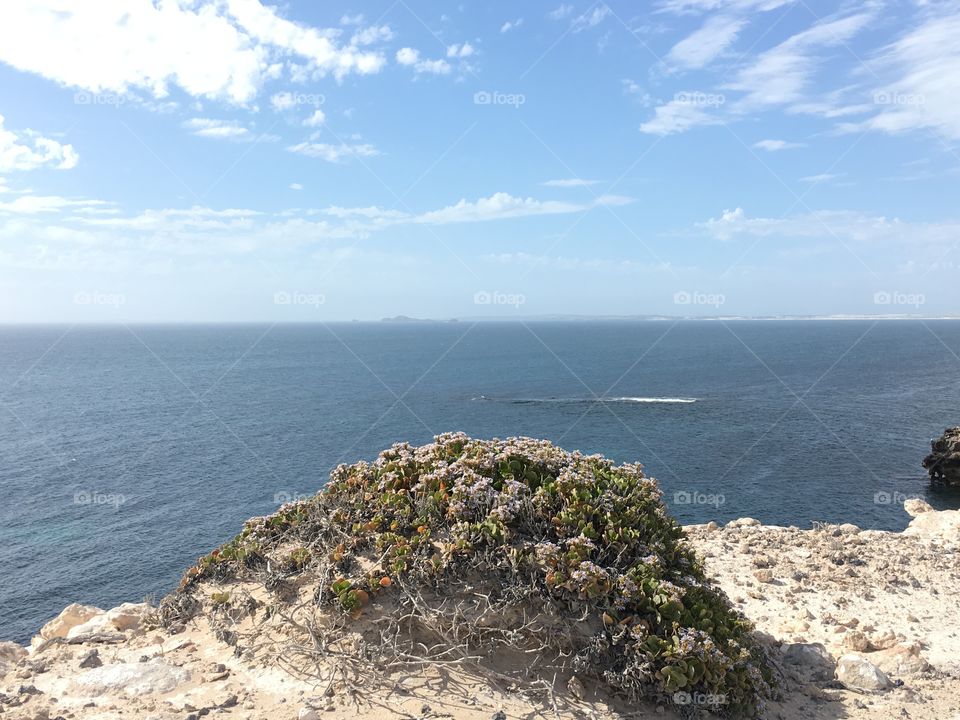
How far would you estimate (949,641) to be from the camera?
14812 millimetres

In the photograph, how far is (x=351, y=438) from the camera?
6056cm

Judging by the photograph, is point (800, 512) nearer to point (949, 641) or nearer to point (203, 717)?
point (949, 641)

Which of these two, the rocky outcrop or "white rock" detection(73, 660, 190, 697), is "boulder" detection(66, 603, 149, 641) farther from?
the rocky outcrop

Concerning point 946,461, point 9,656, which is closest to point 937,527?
point 946,461

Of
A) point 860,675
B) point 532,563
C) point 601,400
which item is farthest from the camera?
point 601,400

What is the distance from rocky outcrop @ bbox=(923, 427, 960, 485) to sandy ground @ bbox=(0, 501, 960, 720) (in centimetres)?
3813

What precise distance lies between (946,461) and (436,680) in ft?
173

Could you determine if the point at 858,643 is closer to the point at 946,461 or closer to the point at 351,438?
the point at 946,461

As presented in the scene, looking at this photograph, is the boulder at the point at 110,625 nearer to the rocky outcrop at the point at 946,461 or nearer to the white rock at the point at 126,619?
the white rock at the point at 126,619

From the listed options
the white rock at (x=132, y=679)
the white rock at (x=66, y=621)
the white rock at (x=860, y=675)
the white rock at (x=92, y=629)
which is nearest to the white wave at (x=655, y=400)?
the white rock at (x=860, y=675)

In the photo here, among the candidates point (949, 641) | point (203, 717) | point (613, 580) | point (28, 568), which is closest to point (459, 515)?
point (613, 580)

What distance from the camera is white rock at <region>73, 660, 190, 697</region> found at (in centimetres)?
933

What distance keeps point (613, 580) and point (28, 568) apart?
35.7 meters

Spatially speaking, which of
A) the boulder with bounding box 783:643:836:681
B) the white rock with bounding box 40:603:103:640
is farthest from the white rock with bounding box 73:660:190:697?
the boulder with bounding box 783:643:836:681
